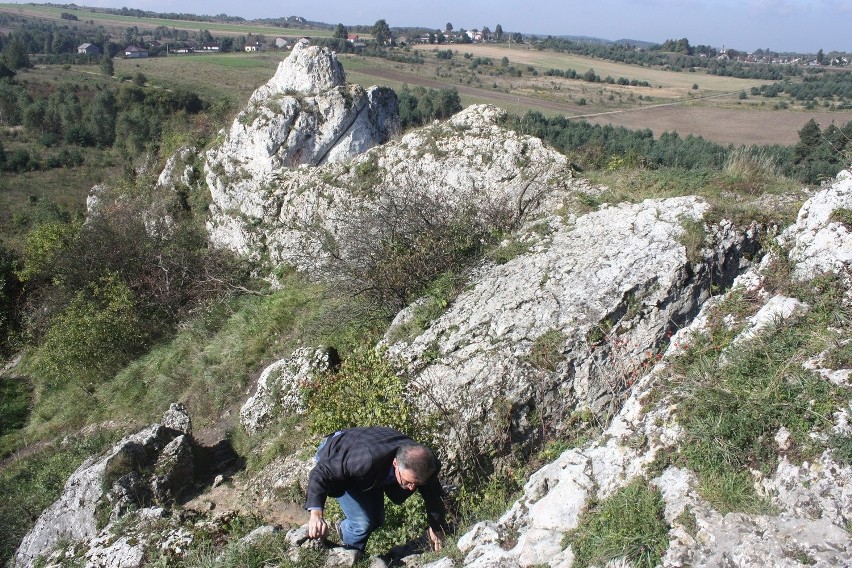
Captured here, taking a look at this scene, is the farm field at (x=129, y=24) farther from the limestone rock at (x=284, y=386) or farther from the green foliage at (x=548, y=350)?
the green foliage at (x=548, y=350)

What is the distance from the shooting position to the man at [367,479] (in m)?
4.10

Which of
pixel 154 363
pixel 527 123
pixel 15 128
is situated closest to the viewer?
pixel 154 363

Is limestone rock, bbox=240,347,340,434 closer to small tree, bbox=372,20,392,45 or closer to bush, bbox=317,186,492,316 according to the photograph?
bush, bbox=317,186,492,316

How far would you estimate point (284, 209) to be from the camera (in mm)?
15125

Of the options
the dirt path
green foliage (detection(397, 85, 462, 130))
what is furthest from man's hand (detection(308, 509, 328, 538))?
the dirt path

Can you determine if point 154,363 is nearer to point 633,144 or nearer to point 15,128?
point 633,144

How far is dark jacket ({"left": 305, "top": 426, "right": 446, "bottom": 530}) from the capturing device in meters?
4.17

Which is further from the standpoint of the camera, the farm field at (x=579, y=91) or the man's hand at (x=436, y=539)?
the farm field at (x=579, y=91)

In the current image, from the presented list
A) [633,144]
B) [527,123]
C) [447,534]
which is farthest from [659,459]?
[633,144]

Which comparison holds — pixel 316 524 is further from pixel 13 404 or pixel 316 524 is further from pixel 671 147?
pixel 671 147

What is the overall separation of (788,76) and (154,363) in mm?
91877

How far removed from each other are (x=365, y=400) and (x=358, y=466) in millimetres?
2068

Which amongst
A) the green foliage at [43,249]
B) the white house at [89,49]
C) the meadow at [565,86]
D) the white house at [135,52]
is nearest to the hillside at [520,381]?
the green foliage at [43,249]

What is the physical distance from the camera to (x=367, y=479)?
429 cm
